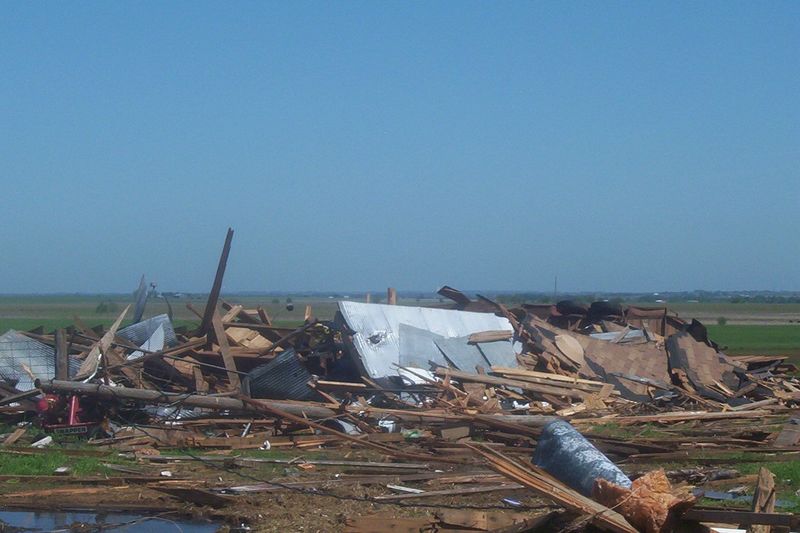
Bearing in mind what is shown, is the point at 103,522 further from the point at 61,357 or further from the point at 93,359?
the point at 61,357

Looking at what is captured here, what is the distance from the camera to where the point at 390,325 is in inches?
665

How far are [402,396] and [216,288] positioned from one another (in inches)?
151

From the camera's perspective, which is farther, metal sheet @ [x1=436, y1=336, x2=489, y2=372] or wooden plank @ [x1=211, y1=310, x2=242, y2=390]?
metal sheet @ [x1=436, y1=336, x2=489, y2=372]

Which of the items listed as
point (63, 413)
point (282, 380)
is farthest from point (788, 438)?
point (63, 413)

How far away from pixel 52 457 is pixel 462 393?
6769mm

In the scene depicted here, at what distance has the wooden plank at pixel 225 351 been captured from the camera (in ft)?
49.0

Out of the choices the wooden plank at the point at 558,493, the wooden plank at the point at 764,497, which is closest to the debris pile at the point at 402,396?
the wooden plank at the point at 558,493

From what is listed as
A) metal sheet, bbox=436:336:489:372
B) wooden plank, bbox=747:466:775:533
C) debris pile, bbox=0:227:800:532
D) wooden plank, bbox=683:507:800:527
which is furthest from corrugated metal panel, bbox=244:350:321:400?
wooden plank, bbox=683:507:800:527

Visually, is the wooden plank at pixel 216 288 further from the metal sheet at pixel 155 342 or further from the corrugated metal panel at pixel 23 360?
the corrugated metal panel at pixel 23 360

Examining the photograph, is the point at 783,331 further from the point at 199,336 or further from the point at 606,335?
the point at 199,336

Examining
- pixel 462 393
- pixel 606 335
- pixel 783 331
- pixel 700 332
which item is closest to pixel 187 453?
pixel 462 393

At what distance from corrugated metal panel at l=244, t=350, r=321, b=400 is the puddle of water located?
5829mm

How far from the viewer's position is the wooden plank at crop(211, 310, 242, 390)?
1493 centimetres

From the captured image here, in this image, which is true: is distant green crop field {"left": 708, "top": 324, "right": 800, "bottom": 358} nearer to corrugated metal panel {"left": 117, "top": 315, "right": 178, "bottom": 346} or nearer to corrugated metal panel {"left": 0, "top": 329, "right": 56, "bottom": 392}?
corrugated metal panel {"left": 117, "top": 315, "right": 178, "bottom": 346}
